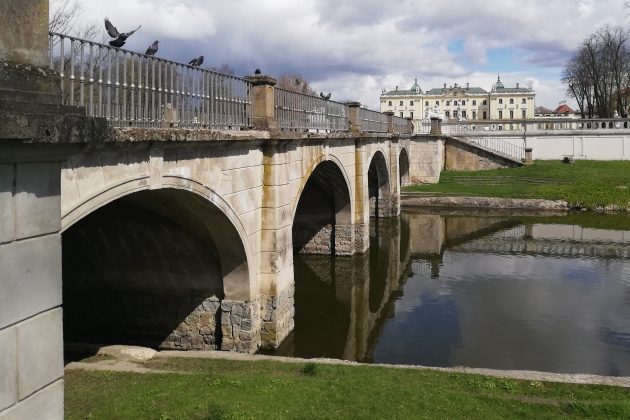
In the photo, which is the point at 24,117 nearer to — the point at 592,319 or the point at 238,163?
the point at 238,163

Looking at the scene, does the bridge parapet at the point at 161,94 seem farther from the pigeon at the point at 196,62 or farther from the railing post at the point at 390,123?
the railing post at the point at 390,123

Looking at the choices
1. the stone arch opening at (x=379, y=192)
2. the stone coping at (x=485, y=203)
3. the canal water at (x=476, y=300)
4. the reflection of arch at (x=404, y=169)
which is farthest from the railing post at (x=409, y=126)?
the canal water at (x=476, y=300)

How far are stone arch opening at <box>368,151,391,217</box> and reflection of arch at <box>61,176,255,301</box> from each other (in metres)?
17.5

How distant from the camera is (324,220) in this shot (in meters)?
21.4

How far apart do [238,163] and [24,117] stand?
7472 mm

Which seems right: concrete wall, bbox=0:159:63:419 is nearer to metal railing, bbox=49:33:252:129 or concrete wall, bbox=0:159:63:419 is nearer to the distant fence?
metal railing, bbox=49:33:252:129

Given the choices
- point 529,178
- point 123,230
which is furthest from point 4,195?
point 529,178

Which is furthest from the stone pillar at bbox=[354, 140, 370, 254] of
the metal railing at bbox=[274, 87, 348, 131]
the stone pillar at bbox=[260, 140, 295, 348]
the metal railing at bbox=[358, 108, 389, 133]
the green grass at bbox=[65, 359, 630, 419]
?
the green grass at bbox=[65, 359, 630, 419]

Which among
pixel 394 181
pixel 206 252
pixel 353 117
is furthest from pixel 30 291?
pixel 394 181

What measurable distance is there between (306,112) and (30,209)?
11836 mm

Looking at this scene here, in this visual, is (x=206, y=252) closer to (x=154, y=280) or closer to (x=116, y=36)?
(x=154, y=280)

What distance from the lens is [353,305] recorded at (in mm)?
15883

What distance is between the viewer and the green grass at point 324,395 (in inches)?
286

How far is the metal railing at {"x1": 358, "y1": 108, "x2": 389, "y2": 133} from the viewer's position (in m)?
22.5
